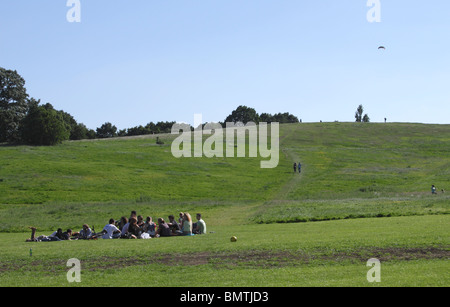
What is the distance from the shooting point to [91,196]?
216 ft

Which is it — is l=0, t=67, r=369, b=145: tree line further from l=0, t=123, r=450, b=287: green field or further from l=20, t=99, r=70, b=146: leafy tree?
l=0, t=123, r=450, b=287: green field

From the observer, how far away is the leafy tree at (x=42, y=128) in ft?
352

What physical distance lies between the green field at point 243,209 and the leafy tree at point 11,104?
16363 mm

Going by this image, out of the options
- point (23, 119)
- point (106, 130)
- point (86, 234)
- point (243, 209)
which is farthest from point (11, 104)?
point (86, 234)

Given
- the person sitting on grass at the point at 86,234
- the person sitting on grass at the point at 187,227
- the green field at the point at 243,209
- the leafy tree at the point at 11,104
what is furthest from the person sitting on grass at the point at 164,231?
the leafy tree at the point at 11,104

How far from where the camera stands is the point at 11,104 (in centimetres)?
12194

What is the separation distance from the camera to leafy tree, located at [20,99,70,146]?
352 ft

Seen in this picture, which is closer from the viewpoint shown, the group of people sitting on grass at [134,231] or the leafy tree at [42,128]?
the group of people sitting on grass at [134,231]

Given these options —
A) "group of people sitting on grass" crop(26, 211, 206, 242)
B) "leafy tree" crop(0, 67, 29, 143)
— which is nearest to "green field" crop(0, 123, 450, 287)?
"group of people sitting on grass" crop(26, 211, 206, 242)

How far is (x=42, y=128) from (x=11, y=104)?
2040 cm

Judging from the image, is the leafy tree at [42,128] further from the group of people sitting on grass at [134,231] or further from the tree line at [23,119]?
the group of people sitting on grass at [134,231]

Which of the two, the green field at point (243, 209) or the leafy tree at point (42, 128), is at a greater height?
the leafy tree at point (42, 128)

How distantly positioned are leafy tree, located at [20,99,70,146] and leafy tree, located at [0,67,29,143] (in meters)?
7.04
